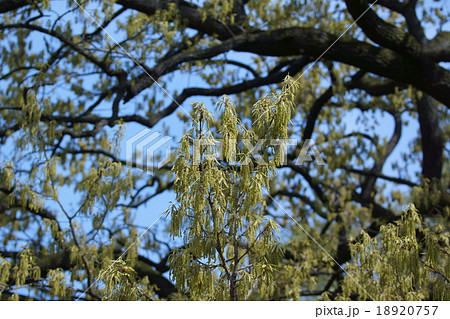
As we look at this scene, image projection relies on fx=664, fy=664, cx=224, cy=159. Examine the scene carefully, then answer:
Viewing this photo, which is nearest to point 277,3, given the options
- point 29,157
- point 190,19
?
point 190,19

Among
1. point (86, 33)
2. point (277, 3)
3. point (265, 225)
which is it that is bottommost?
point (265, 225)

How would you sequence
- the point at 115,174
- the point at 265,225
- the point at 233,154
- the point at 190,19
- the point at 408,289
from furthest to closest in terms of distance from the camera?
1. the point at 190,19
2. the point at 115,174
3. the point at 408,289
4. the point at 265,225
5. the point at 233,154

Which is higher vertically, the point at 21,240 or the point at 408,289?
the point at 21,240

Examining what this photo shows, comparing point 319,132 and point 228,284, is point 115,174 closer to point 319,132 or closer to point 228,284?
point 228,284

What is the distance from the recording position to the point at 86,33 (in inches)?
261

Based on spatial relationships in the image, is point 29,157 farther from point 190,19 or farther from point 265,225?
point 265,225

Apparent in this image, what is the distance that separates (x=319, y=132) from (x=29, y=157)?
3.35 meters

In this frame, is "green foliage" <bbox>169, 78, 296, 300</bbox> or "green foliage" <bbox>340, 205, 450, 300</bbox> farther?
"green foliage" <bbox>340, 205, 450, 300</bbox>

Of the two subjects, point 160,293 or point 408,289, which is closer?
point 408,289

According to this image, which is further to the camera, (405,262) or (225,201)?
(405,262)

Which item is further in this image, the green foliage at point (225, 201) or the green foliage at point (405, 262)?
the green foliage at point (405, 262)

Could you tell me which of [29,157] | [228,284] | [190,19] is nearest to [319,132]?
[190,19]

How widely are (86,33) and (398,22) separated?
157 inches
